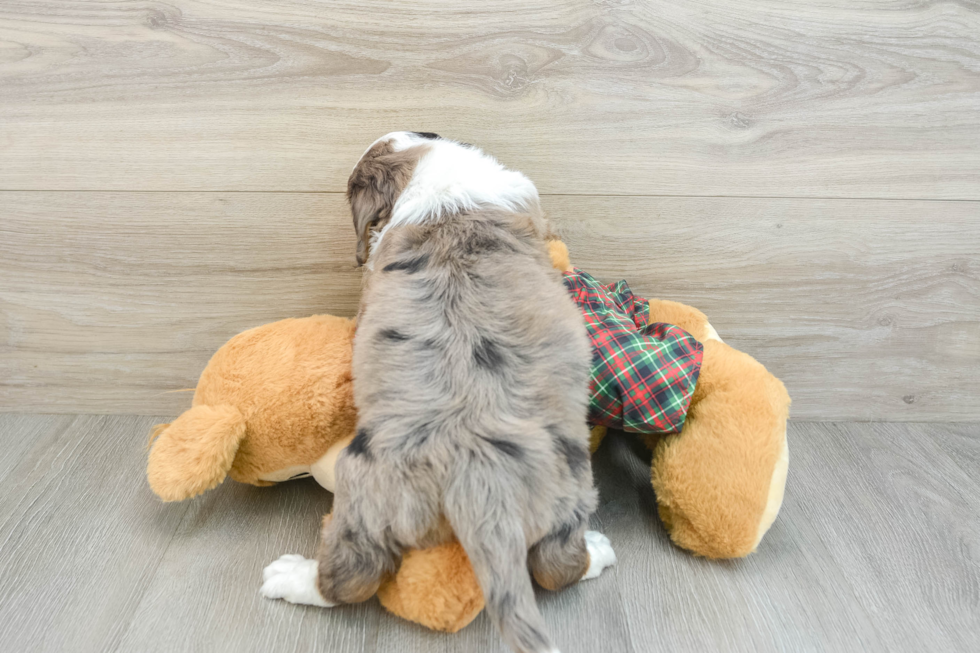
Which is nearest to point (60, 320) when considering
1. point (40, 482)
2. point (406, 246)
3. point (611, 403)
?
point (40, 482)

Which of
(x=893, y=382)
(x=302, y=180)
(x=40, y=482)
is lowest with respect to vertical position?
(x=40, y=482)

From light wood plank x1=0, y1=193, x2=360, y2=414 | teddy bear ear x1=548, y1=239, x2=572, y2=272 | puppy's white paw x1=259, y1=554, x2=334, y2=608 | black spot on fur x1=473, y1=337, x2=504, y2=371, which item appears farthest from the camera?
light wood plank x1=0, y1=193, x2=360, y2=414

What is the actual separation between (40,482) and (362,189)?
96cm

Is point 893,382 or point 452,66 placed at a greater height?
point 452,66

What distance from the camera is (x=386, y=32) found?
1193mm

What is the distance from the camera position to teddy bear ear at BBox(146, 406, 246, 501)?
3.43 ft

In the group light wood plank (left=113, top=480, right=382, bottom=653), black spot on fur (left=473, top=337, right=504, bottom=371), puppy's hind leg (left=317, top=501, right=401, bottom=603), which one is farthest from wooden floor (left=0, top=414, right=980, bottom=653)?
black spot on fur (left=473, top=337, right=504, bottom=371)

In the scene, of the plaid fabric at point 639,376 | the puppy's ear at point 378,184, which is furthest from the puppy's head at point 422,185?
the plaid fabric at point 639,376

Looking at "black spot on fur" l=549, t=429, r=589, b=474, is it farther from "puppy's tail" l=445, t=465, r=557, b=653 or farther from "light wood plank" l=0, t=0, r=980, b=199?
"light wood plank" l=0, t=0, r=980, b=199

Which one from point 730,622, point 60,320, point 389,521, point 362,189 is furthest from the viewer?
point 60,320

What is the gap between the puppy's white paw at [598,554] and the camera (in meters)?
1.06

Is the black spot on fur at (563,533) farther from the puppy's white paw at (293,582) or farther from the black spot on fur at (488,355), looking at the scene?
the puppy's white paw at (293,582)

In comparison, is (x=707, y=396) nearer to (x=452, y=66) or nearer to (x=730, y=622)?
(x=730, y=622)

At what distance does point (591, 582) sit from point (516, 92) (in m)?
0.96
